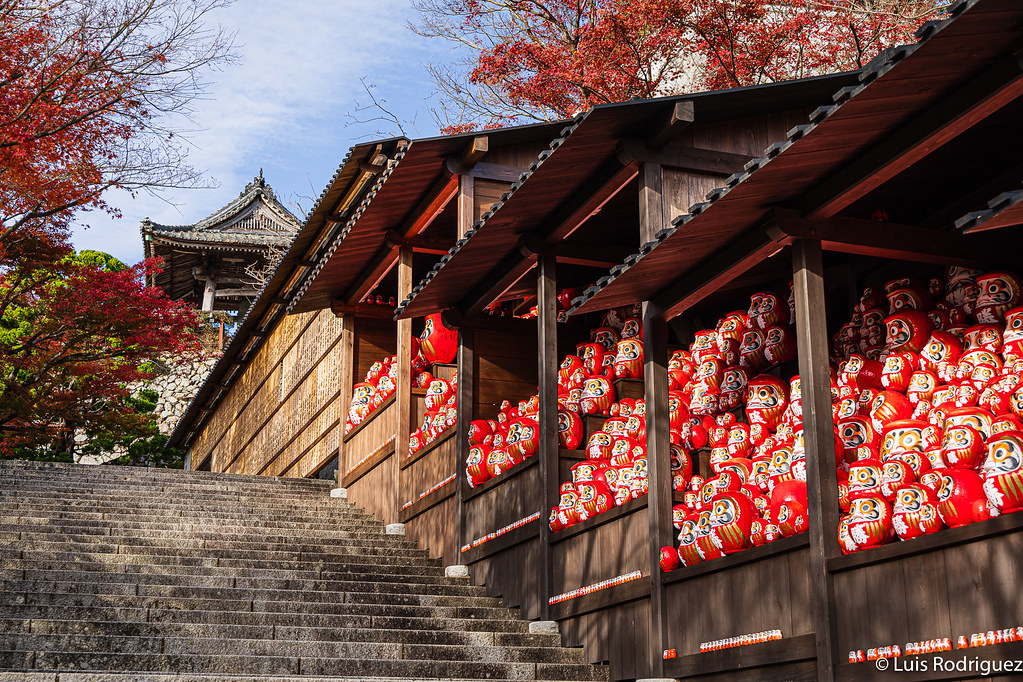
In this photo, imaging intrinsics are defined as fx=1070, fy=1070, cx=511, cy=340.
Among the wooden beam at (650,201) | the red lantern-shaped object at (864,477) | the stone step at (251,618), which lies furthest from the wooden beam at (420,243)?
the red lantern-shaped object at (864,477)

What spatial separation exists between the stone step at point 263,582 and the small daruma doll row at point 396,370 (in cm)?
267

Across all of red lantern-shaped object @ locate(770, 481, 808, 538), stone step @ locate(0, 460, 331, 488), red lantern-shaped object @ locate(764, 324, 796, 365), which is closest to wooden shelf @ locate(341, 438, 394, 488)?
stone step @ locate(0, 460, 331, 488)

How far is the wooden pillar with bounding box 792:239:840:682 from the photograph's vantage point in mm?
5516

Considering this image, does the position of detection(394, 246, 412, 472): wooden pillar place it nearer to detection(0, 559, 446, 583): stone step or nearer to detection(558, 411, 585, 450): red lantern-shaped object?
detection(0, 559, 446, 583): stone step

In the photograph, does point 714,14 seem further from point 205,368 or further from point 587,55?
point 205,368

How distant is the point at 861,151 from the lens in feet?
19.2

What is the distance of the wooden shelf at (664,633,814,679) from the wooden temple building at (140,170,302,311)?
25802mm

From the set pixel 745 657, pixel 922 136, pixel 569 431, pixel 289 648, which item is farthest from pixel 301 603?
pixel 922 136

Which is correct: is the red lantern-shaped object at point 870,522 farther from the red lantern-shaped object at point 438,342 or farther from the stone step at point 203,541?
the red lantern-shaped object at point 438,342

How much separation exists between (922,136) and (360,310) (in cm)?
982

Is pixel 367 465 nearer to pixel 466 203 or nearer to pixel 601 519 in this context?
pixel 466 203

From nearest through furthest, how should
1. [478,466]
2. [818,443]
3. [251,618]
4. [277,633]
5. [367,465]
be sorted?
[818,443]
[277,633]
[251,618]
[478,466]
[367,465]

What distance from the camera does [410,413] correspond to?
11852 millimetres

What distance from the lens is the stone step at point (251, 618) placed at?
7254 millimetres
